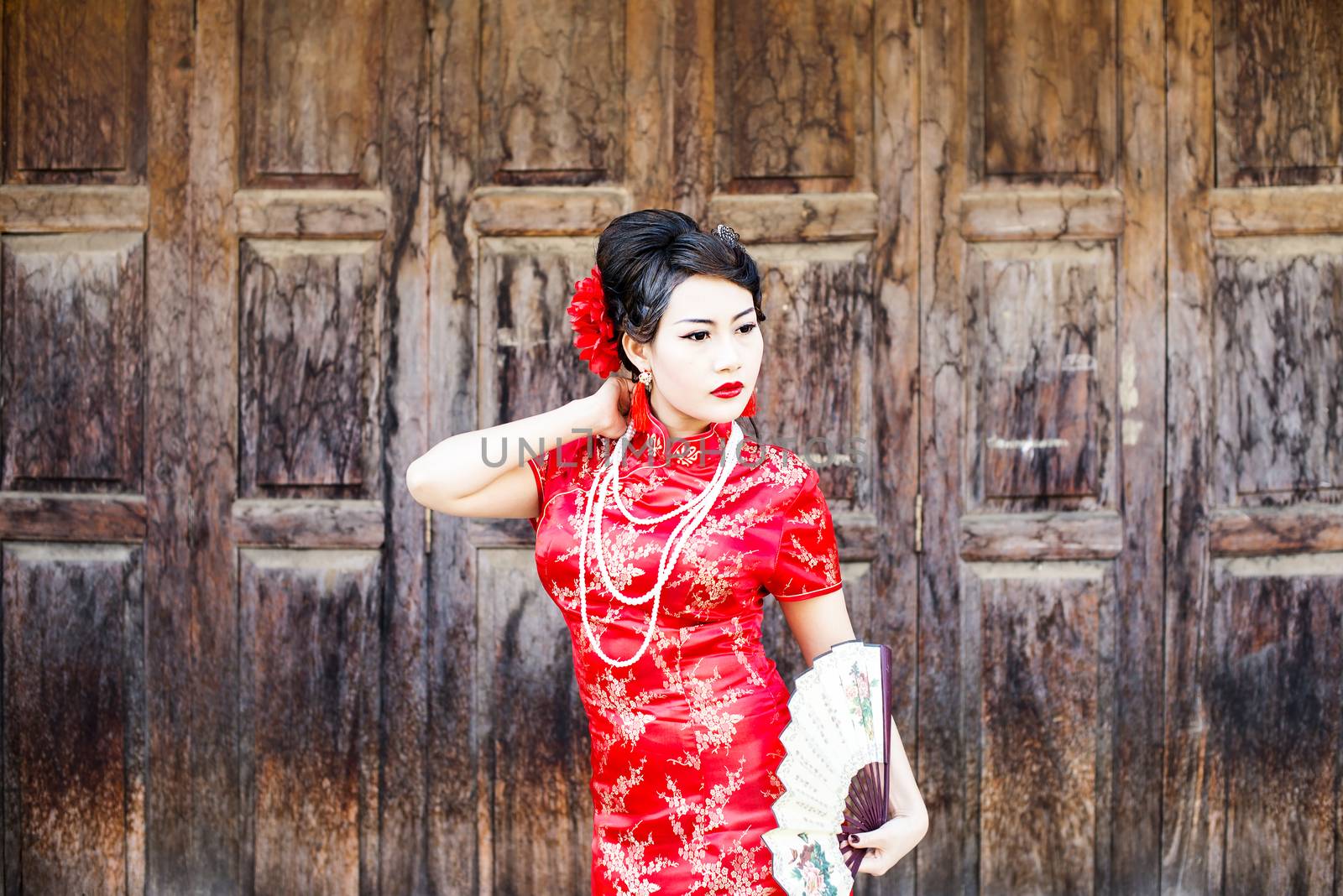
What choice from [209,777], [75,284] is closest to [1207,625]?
[209,777]

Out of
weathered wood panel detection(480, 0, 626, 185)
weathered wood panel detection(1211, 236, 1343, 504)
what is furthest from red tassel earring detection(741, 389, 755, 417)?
weathered wood panel detection(1211, 236, 1343, 504)

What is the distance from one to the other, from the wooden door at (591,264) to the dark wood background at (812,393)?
0.01 m

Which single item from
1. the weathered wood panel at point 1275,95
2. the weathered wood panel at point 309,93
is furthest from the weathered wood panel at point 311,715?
the weathered wood panel at point 1275,95

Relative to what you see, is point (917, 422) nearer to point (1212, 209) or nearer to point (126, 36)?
point (1212, 209)

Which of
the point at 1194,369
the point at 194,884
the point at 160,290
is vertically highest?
the point at 160,290

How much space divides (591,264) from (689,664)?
1547 millimetres

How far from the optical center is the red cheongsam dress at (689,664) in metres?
1.77

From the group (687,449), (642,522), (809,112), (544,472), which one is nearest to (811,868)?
(642,522)

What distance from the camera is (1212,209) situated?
304 cm

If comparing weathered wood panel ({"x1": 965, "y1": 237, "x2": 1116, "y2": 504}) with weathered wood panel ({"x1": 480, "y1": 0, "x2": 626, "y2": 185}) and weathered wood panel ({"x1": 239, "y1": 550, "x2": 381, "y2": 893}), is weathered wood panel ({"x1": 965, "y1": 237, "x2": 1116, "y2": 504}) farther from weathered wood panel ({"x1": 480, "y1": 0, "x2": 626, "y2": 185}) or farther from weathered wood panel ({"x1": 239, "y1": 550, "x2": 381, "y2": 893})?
weathered wood panel ({"x1": 239, "y1": 550, "x2": 381, "y2": 893})

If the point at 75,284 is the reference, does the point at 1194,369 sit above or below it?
below

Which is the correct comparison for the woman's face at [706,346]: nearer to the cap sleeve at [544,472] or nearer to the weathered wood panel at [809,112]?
the cap sleeve at [544,472]

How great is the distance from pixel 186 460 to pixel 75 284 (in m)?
0.63

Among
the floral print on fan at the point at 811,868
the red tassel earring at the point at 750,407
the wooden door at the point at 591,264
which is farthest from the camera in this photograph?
the wooden door at the point at 591,264
